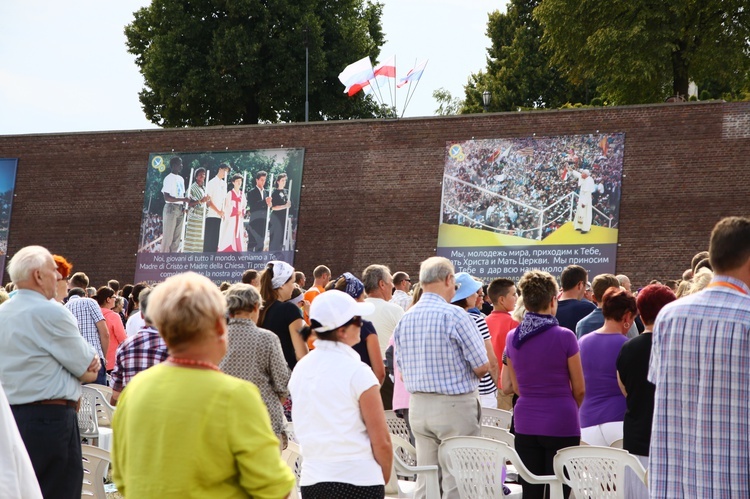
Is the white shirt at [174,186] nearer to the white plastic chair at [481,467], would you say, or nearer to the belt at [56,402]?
the belt at [56,402]

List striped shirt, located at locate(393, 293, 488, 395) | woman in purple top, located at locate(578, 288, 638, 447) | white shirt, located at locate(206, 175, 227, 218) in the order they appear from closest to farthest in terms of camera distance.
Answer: striped shirt, located at locate(393, 293, 488, 395)
woman in purple top, located at locate(578, 288, 638, 447)
white shirt, located at locate(206, 175, 227, 218)

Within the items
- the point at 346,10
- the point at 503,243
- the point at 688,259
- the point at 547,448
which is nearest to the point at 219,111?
the point at 346,10

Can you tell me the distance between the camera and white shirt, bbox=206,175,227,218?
969 inches

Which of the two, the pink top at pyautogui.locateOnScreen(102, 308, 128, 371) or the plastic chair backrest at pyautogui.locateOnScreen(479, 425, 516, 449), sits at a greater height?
the pink top at pyautogui.locateOnScreen(102, 308, 128, 371)

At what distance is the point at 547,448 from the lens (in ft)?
20.2

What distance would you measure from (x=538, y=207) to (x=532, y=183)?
22.0 inches

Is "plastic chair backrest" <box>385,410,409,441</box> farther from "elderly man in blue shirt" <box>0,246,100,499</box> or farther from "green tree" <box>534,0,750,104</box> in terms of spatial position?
"green tree" <box>534,0,750,104</box>

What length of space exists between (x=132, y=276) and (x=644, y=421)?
22.1 m

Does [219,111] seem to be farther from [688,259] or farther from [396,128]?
[688,259]

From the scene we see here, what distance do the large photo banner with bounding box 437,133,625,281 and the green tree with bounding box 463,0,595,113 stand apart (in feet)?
59.6

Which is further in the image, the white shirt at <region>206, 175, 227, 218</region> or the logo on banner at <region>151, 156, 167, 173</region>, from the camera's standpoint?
the logo on banner at <region>151, 156, 167, 173</region>

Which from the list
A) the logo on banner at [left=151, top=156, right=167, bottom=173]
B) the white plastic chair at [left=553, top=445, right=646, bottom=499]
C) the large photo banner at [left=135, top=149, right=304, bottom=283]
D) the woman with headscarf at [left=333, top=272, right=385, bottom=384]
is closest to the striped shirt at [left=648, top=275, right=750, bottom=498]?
the white plastic chair at [left=553, top=445, right=646, bottom=499]

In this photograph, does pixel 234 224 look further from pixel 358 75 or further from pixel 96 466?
pixel 96 466

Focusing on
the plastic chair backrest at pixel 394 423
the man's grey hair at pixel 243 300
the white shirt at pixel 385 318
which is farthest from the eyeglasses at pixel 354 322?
the white shirt at pixel 385 318
